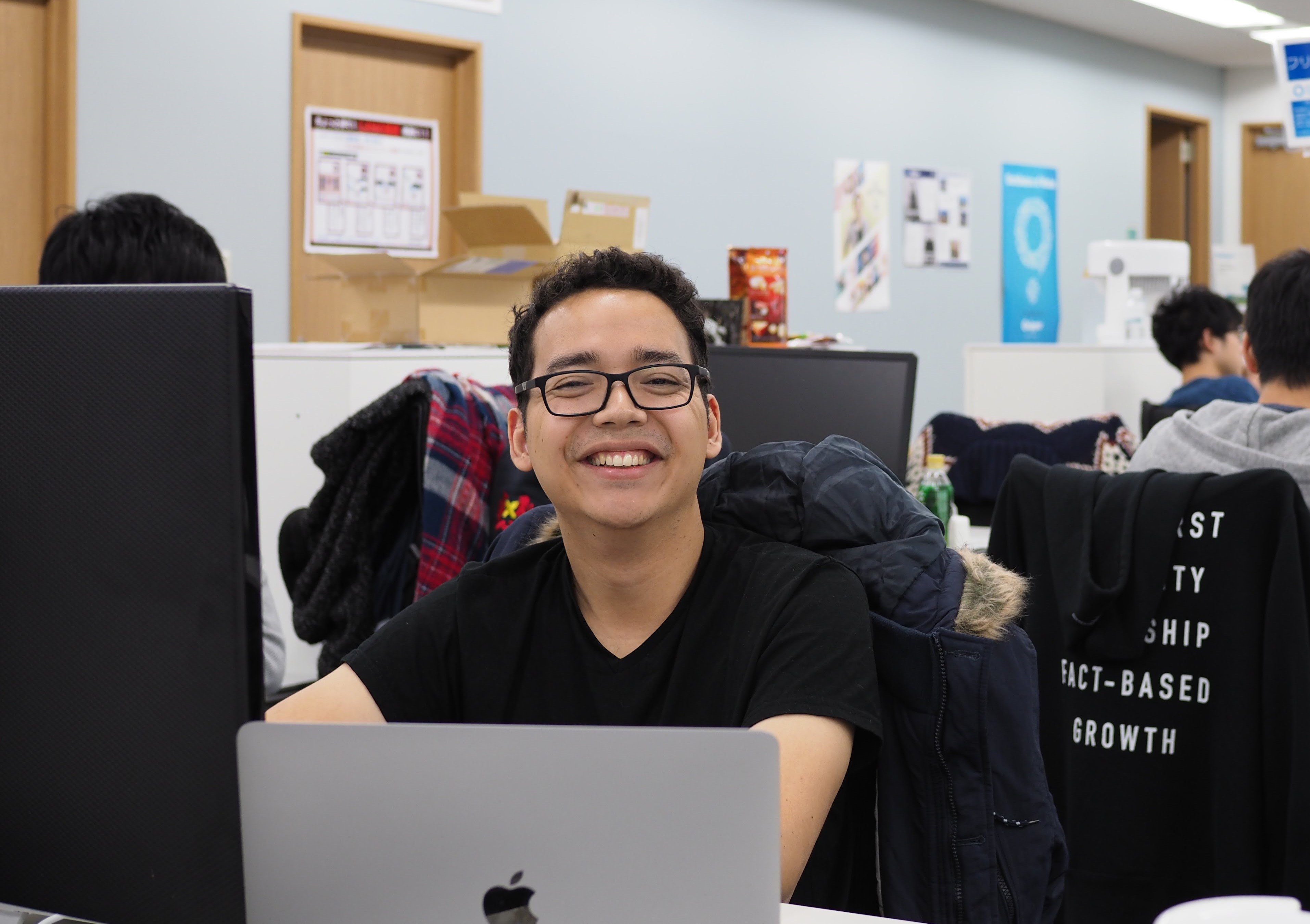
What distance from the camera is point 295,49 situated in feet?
15.0

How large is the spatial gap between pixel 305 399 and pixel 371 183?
1816 mm

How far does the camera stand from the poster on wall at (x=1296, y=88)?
5.16 metres

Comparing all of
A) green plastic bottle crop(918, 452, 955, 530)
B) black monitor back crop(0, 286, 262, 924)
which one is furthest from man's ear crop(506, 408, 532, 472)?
green plastic bottle crop(918, 452, 955, 530)

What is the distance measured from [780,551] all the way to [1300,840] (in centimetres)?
97

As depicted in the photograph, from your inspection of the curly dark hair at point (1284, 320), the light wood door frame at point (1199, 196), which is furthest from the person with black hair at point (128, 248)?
the light wood door frame at point (1199, 196)

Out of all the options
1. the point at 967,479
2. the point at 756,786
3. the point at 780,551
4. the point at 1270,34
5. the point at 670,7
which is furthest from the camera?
the point at 1270,34

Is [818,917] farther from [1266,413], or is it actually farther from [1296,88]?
[1296,88]

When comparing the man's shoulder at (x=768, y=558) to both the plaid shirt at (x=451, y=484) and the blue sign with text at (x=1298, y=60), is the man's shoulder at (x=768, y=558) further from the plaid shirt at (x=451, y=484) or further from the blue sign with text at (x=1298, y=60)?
the blue sign with text at (x=1298, y=60)

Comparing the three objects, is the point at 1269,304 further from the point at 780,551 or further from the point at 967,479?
the point at 780,551

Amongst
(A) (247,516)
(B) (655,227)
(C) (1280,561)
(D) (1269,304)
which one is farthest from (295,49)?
(A) (247,516)

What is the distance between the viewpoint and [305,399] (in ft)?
10.7

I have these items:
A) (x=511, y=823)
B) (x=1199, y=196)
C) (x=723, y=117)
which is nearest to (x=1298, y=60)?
(x=723, y=117)

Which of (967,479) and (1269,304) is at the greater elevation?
(1269,304)

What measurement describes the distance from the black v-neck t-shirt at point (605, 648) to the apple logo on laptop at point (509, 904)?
0.47m
